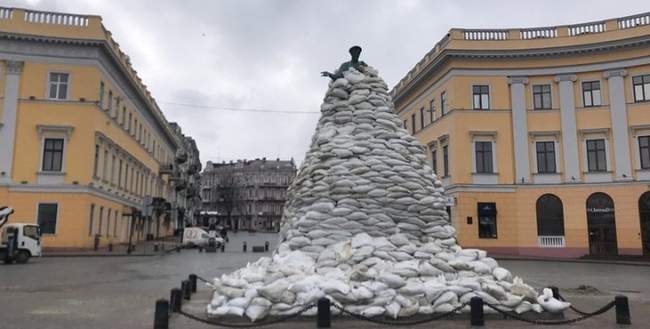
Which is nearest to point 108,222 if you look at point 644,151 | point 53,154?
point 53,154

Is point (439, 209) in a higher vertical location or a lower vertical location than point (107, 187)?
lower

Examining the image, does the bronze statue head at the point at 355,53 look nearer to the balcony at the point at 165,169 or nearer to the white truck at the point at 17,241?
the white truck at the point at 17,241

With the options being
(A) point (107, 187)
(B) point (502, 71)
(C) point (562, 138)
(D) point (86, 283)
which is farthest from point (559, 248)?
(A) point (107, 187)

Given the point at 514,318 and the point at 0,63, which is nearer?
the point at 514,318

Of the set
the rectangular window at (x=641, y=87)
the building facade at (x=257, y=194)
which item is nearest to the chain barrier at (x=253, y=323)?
the rectangular window at (x=641, y=87)

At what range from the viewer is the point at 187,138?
97438 millimetres

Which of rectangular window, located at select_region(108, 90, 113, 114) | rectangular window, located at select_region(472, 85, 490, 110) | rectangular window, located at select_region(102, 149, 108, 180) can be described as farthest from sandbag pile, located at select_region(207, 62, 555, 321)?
rectangular window, located at select_region(108, 90, 113, 114)

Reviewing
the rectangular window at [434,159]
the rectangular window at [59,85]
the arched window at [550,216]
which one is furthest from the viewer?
the rectangular window at [434,159]

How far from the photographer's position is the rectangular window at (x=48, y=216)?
104 ft

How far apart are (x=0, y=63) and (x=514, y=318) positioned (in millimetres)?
32922

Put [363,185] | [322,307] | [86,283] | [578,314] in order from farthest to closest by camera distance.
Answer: [86,283] < [363,185] < [578,314] < [322,307]

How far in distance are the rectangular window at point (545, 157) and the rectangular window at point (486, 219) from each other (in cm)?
377

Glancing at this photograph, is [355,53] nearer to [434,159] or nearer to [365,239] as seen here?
[365,239]

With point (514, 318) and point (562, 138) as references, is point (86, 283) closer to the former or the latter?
point (514, 318)
